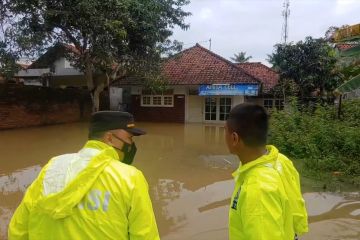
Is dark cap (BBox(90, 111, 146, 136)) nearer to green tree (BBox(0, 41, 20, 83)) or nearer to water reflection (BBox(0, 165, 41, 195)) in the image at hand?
water reflection (BBox(0, 165, 41, 195))

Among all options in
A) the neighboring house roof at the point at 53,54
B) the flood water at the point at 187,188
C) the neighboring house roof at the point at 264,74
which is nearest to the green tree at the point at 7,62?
the neighboring house roof at the point at 53,54

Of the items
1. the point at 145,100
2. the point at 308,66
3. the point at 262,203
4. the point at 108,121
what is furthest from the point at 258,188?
the point at 145,100

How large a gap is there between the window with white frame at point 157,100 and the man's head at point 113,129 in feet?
71.0

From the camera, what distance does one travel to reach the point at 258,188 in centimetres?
164

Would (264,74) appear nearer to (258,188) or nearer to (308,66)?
(308,66)

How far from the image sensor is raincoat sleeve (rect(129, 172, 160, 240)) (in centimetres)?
165

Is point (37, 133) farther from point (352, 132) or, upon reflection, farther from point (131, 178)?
point (131, 178)

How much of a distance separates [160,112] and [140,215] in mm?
22453

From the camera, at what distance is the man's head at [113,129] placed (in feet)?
6.40

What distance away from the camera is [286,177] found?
198cm

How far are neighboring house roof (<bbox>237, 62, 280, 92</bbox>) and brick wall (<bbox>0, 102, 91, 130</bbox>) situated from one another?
11.1 metres

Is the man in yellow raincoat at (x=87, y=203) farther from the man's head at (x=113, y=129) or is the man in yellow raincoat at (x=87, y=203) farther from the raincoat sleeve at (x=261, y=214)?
the raincoat sleeve at (x=261, y=214)

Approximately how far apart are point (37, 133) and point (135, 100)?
9.86 metres

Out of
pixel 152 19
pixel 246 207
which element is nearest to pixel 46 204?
pixel 246 207
